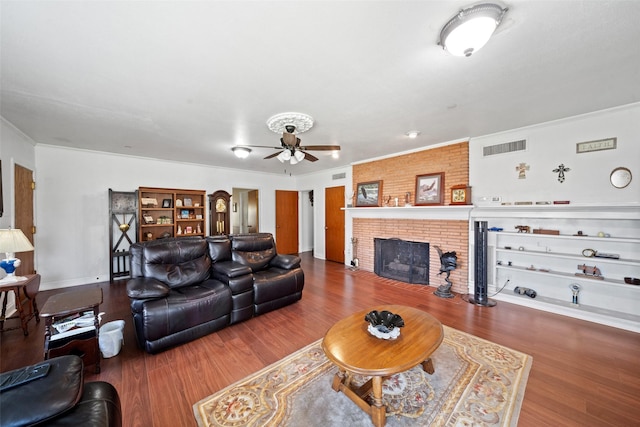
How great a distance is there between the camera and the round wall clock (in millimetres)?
2721

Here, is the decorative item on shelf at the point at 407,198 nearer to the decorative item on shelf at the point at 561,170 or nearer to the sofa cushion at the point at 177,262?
the decorative item on shelf at the point at 561,170

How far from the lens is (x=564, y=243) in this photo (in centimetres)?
317

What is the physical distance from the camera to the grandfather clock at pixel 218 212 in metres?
5.80

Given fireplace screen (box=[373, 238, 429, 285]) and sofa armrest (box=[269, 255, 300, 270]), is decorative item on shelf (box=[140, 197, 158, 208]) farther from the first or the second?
fireplace screen (box=[373, 238, 429, 285])

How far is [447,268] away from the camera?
12.8ft

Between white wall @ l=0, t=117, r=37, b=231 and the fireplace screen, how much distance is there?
19.0ft

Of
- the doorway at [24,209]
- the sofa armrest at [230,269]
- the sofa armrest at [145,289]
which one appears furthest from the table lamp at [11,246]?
the sofa armrest at [230,269]

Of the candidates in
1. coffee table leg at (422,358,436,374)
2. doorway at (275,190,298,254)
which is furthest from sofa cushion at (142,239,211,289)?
doorway at (275,190,298,254)

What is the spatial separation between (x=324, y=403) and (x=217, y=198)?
5.22m

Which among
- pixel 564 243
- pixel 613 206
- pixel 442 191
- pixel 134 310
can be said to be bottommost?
pixel 134 310

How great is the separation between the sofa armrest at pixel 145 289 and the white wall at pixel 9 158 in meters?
2.22

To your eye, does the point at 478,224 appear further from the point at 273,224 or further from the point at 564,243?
the point at 273,224

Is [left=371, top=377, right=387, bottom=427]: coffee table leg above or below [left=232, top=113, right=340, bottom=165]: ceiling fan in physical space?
below

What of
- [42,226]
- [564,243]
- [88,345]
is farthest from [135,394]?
[564,243]
